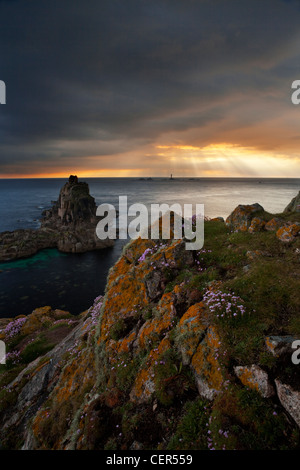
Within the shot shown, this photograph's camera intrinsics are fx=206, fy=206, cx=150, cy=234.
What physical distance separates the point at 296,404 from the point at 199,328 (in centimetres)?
284

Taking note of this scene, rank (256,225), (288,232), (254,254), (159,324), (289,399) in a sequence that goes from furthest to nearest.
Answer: (256,225)
(288,232)
(254,254)
(159,324)
(289,399)

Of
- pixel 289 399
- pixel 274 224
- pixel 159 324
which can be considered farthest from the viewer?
pixel 274 224

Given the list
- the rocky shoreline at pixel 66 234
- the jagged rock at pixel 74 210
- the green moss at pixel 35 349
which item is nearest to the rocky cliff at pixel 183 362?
the green moss at pixel 35 349

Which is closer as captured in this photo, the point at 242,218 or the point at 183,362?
the point at 183,362

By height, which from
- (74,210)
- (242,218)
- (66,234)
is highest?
(74,210)

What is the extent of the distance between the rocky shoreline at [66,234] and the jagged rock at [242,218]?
224 feet

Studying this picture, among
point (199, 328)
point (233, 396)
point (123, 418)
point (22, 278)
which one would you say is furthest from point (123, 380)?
point (22, 278)

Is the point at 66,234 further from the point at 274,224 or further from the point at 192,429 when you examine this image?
the point at 192,429

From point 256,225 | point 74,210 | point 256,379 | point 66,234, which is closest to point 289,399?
point 256,379

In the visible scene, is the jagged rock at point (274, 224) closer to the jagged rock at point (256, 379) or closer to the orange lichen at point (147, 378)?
the jagged rock at point (256, 379)

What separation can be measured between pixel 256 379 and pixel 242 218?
10.4 meters

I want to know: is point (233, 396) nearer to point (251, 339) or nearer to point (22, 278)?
point (251, 339)

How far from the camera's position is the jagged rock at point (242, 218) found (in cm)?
1354

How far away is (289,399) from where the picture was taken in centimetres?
475
